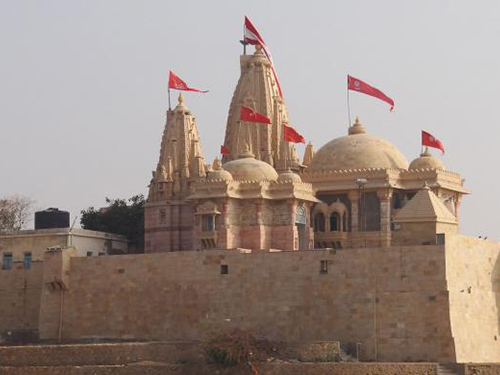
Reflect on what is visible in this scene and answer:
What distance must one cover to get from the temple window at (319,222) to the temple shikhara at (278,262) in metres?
0.07

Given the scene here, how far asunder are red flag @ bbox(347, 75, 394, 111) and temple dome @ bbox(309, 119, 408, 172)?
201cm

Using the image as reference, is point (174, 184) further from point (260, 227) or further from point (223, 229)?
point (260, 227)

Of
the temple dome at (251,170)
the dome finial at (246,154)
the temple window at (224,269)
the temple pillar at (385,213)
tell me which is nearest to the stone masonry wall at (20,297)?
the temple window at (224,269)

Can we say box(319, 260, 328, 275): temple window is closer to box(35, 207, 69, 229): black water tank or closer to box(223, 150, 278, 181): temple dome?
box(223, 150, 278, 181): temple dome

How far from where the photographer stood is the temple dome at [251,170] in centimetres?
5425

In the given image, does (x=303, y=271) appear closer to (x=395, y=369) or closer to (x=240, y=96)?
(x=395, y=369)

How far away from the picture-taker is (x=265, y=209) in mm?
53625

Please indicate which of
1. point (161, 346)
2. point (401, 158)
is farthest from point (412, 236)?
point (401, 158)

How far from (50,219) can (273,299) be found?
19.6m

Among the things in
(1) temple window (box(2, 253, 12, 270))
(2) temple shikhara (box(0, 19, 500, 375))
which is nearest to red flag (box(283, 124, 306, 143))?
(2) temple shikhara (box(0, 19, 500, 375))

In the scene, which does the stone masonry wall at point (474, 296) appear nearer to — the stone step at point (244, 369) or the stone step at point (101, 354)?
the stone step at point (244, 369)

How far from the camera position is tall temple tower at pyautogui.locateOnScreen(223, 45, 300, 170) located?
60.1 m

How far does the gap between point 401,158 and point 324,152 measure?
365 cm

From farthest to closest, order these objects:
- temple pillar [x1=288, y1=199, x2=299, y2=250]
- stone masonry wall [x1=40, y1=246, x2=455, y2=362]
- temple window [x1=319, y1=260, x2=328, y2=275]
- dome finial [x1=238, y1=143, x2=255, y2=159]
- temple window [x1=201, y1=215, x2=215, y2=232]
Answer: dome finial [x1=238, y1=143, x2=255, y2=159], temple window [x1=201, y1=215, x2=215, y2=232], temple pillar [x1=288, y1=199, x2=299, y2=250], temple window [x1=319, y1=260, x2=328, y2=275], stone masonry wall [x1=40, y1=246, x2=455, y2=362]
